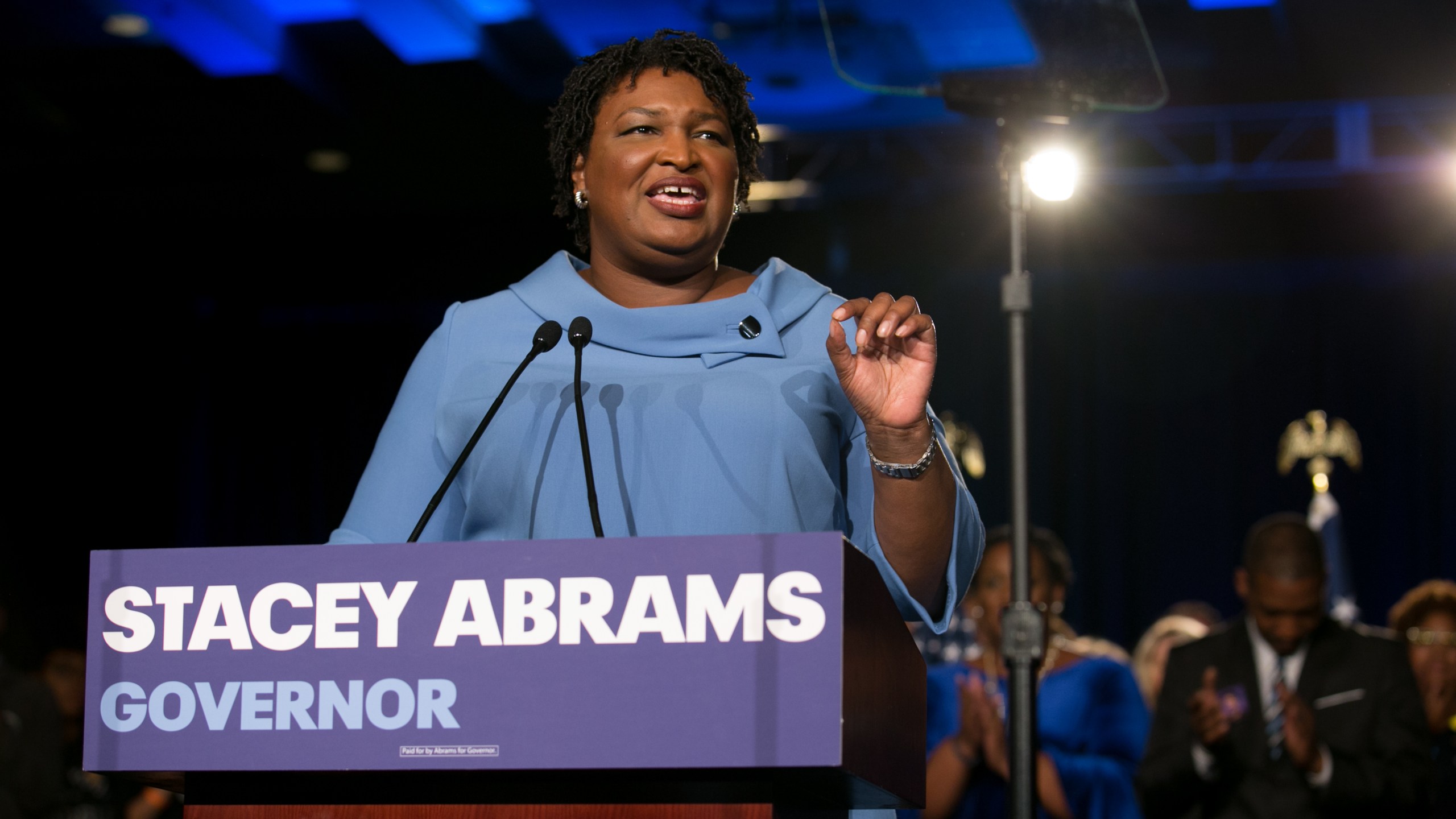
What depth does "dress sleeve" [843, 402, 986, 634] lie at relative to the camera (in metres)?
1.30

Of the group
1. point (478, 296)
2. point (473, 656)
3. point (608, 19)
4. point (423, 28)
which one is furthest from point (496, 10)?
point (473, 656)

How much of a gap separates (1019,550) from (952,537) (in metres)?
1.09

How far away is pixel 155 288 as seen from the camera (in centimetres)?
782

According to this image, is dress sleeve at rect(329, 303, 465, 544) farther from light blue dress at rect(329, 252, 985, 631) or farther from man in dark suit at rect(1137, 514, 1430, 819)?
man in dark suit at rect(1137, 514, 1430, 819)

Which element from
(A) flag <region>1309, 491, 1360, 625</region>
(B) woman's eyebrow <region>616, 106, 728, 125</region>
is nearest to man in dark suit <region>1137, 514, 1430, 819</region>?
(B) woman's eyebrow <region>616, 106, 728, 125</region>

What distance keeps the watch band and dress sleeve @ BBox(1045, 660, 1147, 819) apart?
7.40 feet

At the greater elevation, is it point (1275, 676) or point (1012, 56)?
point (1012, 56)

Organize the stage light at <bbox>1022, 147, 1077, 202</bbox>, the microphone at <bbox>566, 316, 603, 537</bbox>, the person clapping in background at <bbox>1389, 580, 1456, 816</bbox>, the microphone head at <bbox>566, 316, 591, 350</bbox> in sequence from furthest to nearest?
1. the person clapping in background at <bbox>1389, 580, 1456, 816</bbox>
2. the stage light at <bbox>1022, 147, 1077, 202</bbox>
3. the microphone head at <bbox>566, 316, 591, 350</bbox>
4. the microphone at <bbox>566, 316, 603, 537</bbox>

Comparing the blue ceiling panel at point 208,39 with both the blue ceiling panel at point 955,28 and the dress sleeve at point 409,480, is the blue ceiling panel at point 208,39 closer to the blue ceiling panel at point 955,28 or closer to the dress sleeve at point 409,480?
the blue ceiling panel at point 955,28

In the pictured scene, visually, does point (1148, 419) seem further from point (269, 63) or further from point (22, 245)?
point (22, 245)

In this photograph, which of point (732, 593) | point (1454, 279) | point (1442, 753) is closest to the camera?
point (732, 593)

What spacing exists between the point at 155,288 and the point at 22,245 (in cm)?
83

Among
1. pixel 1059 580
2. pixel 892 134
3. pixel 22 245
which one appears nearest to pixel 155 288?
pixel 22 245

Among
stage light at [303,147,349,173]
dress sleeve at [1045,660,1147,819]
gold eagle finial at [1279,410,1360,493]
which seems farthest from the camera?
gold eagle finial at [1279,410,1360,493]
